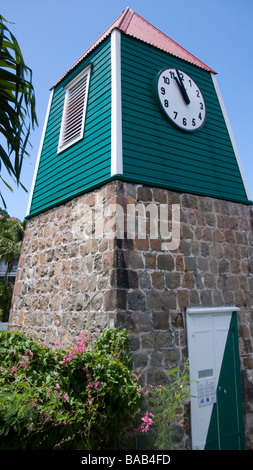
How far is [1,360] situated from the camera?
11.7ft

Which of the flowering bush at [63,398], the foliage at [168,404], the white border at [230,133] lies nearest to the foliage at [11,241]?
the white border at [230,133]

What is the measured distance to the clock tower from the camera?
5078mm

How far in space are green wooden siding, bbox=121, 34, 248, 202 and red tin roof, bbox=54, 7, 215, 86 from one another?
19 centimetres

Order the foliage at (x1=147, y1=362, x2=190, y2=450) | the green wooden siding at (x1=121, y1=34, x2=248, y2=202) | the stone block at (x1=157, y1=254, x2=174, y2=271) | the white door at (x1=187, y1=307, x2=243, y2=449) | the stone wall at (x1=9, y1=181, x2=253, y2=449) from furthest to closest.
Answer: the green wooden siding at (x1=121, y1=34, x2=248, y2=202), the stone block at (x1=157, y1=254, x2=174, y2=271), the white door at (x1=187, y1=307, x2=243, y2=449), the stone wall at (x1=9, y1=181, x2=253, y2=449), the foliage at (x1=147, y1=362, x2=190, y2=450)

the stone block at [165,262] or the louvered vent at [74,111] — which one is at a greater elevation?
the louvered vent at [74,111]

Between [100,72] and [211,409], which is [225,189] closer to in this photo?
[100,72]

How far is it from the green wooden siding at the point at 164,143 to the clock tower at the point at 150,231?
25mm

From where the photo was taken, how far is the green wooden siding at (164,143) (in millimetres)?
5629

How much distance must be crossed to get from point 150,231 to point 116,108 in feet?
6.78

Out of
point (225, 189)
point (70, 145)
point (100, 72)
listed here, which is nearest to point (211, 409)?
point (225, 189)

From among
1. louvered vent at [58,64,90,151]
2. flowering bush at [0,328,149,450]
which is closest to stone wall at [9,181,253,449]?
flowering bush at [0,328,149,450]

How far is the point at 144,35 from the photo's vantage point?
6875 millimetres

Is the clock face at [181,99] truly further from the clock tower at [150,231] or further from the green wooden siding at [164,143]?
the green wooden siding at [164,143]

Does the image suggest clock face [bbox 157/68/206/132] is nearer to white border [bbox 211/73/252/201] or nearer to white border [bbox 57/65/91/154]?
white border [bbox 211/73/252/201]
